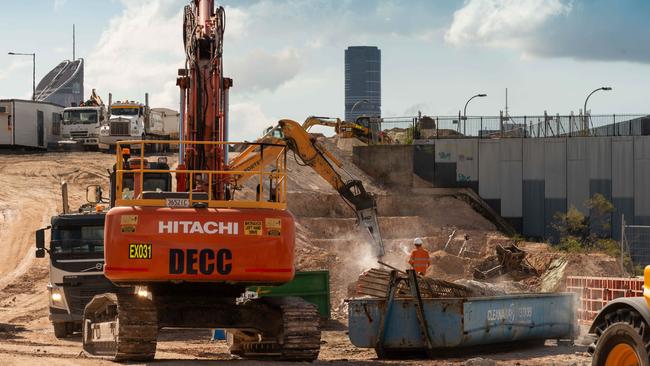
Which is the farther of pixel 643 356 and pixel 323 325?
pixel 323 325

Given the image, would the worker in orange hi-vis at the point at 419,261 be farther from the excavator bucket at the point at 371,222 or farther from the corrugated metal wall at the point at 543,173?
the corrugated metal wall at the point at 543,173

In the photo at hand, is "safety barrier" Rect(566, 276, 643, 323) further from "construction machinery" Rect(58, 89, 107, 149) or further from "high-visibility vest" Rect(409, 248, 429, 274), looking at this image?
"construction machinery" Rect(58, 89, 107, 149)

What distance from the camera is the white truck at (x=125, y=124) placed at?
209ft

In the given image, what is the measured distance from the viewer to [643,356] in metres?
13.6

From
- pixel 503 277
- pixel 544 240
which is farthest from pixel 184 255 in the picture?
pixel 544 240

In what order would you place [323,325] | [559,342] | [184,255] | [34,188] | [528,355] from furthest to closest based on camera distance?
[34,188] < [323,325] < [559,342] < [528,355] < [184,255]

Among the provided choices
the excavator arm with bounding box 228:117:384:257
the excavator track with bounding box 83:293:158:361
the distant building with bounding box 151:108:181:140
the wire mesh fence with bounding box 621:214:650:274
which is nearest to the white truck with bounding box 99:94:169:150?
the distant building with bounding box 151:108:181:140

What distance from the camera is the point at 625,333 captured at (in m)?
14.1

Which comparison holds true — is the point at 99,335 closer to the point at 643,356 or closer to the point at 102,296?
the point at 102,296

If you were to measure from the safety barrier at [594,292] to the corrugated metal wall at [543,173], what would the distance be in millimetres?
32732

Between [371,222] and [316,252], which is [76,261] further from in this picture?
[316,252]

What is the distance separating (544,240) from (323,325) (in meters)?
30.4

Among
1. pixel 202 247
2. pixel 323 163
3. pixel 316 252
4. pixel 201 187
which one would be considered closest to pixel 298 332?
pixel 202 247

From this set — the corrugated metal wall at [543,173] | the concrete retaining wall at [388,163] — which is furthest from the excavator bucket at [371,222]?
the corrugated metal wall at [543,173]
